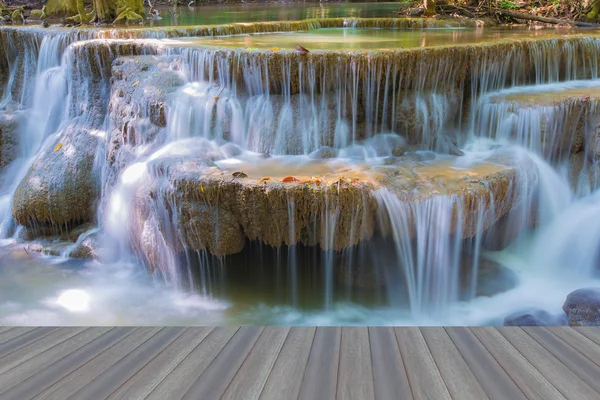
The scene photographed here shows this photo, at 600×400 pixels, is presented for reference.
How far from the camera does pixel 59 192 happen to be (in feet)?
25.7

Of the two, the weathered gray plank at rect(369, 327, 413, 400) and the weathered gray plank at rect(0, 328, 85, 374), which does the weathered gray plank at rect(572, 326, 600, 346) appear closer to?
the weathered gray plank at rect(369, 327, 413, 400)

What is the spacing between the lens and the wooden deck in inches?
92.3

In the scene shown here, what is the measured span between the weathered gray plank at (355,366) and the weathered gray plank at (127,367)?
0.94 m

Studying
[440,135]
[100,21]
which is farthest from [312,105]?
[100,21]

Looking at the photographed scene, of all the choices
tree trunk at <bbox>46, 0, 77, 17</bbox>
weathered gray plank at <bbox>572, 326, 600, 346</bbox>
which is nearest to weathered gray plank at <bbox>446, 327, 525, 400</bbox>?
weathered gray plank at <bbox>572, 326, 600, 346</bbox>

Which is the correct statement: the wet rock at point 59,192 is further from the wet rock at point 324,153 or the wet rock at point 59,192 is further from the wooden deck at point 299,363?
the wooden deck at point 299,363

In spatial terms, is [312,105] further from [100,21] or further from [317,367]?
[100,21]

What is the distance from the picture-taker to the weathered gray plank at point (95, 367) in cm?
235

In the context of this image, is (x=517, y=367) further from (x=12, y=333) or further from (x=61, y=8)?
(x=61, y=8)

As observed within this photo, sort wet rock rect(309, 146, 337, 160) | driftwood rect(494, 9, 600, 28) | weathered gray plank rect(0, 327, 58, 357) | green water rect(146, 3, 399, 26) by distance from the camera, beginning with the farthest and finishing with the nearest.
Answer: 1. green water rect(146, 3, 399, 26)
2. driftwood rect(494, 9, 600, 28)
3. wet rock rect(309, 146, 337, 160)
4. weathered gray plank rect(0, 327, 58, 357)

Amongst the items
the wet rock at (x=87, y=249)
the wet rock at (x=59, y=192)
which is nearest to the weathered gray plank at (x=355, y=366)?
the wet rock at (x=87, y=249)

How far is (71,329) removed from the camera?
116 inches

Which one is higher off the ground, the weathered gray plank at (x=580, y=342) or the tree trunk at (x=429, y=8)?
the tree trunk at (x=429, y=8)

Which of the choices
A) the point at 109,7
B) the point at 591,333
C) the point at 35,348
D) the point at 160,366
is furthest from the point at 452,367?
the point at 109,7
